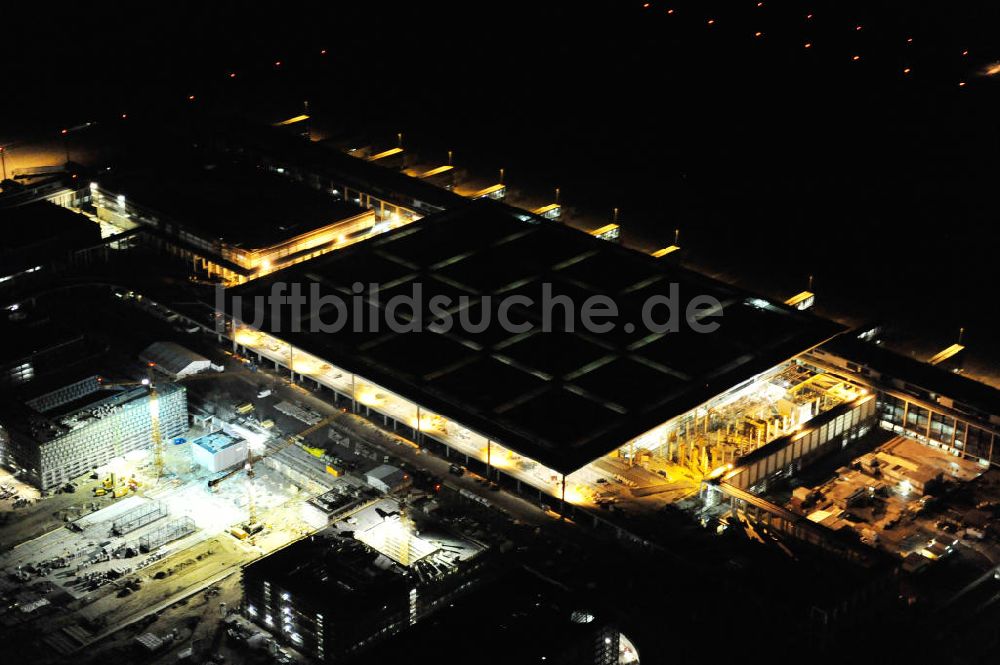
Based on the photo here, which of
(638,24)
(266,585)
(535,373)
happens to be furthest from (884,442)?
(638,24)

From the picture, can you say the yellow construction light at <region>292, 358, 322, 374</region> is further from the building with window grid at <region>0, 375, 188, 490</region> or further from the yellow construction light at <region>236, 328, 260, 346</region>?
the building with window grid at <region>0, 375, 188, 490</region>

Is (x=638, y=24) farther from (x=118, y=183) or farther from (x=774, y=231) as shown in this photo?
(x=118, y=183)

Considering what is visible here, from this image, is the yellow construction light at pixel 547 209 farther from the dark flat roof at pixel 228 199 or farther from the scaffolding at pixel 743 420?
the scaffolding at pixel 743 420

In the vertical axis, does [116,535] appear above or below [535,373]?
below

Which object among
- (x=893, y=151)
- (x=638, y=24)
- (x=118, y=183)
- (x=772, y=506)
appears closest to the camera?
(x=772, y=506)

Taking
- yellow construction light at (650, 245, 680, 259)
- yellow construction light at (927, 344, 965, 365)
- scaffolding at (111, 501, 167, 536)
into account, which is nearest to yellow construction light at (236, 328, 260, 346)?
scaffolding at (111, 501, 167, 536)

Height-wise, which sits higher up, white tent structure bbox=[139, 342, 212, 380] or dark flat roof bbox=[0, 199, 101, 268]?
dark flat roof bbox=[0, 199, 101, 268]

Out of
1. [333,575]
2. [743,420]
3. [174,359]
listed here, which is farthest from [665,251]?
[333,575]
